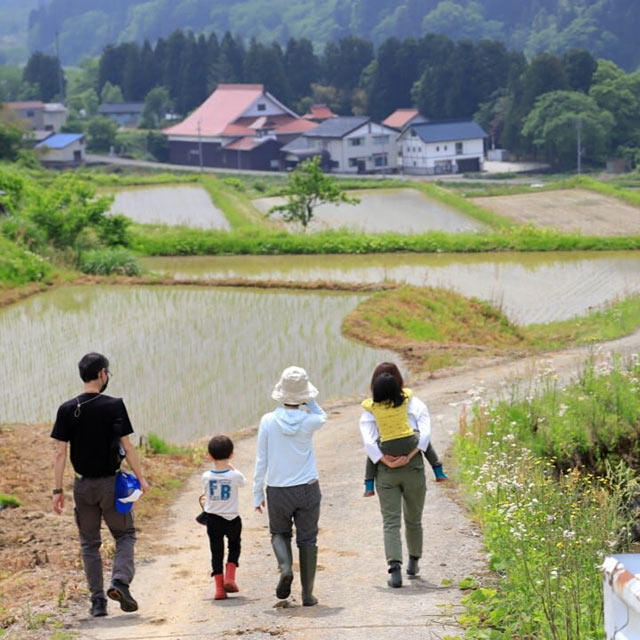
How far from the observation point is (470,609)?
17.3ft

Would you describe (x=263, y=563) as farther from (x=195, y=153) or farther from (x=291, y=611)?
(x=195, y=153)

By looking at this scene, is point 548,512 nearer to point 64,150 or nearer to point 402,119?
point 64,150

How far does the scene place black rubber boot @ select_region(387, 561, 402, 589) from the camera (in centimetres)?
594

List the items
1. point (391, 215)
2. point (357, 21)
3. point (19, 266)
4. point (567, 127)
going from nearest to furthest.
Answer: point (19, 266), point (391, 215), point (567, 127), point (357, 21)

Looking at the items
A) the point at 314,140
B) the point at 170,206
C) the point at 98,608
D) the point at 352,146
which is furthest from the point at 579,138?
the point at 98,608

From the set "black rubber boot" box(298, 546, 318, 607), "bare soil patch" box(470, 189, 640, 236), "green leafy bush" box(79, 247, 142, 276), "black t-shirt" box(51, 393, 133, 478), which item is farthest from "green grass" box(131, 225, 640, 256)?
"black rubber boot" box(298, 546, 318, 607)

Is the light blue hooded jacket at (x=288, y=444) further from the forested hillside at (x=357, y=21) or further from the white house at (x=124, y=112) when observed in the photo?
the forested hillside at (x=357, y=21)

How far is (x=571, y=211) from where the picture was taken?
32219mm

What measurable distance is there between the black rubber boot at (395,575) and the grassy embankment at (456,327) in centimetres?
853

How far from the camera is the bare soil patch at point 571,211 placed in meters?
28.7

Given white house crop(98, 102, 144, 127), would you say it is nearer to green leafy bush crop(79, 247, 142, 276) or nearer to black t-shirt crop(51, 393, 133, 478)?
green leafy bush crop(79, 247, 142, 276)

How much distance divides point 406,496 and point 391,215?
26.2m

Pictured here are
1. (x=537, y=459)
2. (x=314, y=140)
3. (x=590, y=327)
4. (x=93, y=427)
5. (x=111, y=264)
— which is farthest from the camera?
(x=314, y=140)

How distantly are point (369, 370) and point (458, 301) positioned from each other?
359 centimetres
